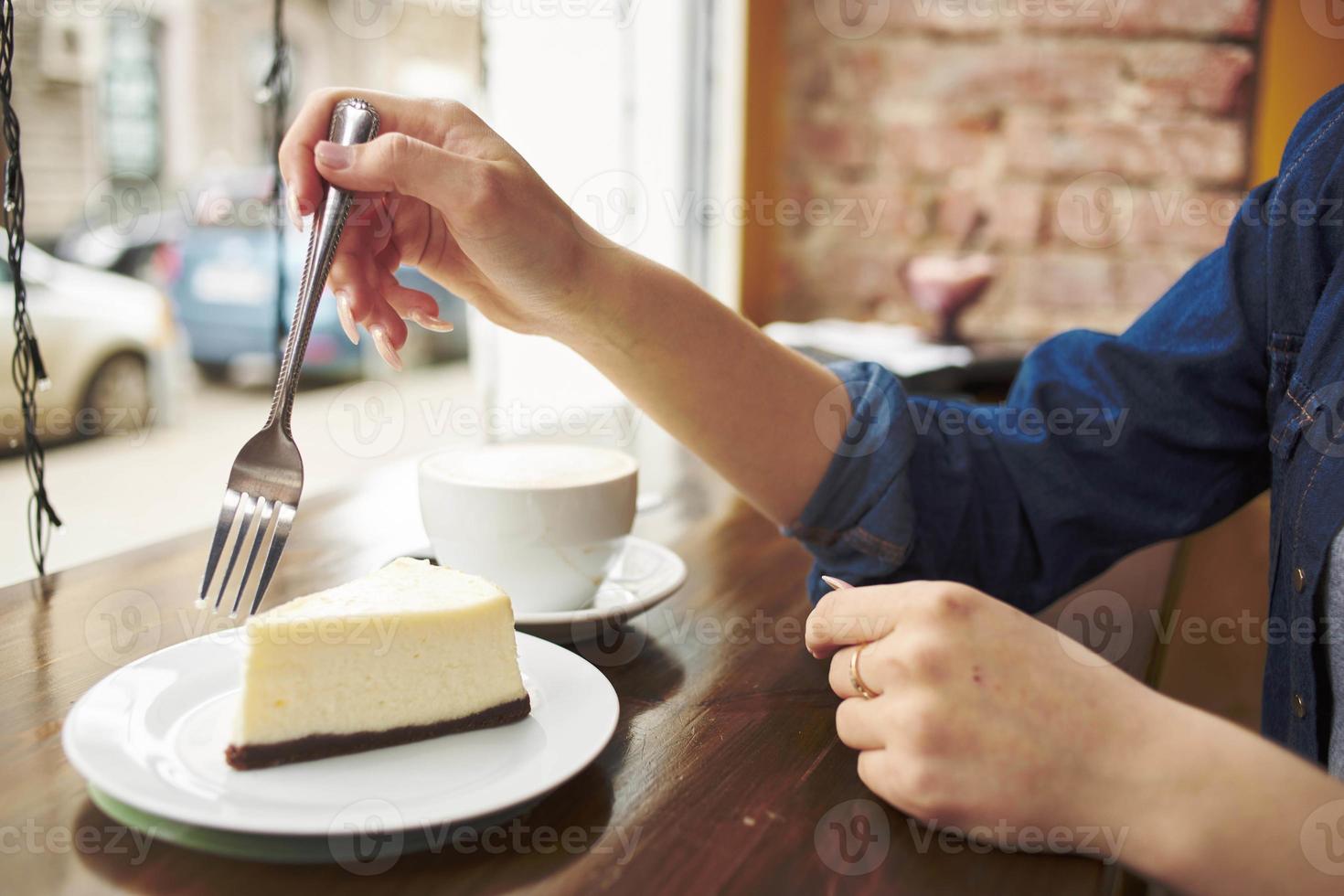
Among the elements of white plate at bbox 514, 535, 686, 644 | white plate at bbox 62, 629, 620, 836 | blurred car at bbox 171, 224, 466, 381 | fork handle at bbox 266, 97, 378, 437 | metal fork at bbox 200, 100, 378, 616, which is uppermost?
fork handle at bbox 266, 97, 378, 437

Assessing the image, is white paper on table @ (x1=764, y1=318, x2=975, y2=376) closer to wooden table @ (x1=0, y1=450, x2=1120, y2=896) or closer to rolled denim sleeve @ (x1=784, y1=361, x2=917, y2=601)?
rolled denim sleeve @ (x1=784, y1=361, x2=917, y2=601)

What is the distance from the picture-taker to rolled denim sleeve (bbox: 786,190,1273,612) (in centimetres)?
82

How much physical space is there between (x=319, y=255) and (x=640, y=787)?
37 cm

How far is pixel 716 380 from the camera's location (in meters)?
0.76

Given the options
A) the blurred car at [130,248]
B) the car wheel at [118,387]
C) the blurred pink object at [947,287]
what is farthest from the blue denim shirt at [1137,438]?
the blurred car at [130,248]

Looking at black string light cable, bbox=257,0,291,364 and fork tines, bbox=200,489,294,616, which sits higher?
black string light cable, bbox=257,0,291,364

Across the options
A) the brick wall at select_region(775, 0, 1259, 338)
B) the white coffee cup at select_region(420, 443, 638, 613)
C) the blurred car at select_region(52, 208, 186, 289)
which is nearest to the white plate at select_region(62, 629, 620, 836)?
the white coffee cup at select_region(420, 443, 638, 613)

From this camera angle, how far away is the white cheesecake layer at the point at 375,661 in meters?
0.50

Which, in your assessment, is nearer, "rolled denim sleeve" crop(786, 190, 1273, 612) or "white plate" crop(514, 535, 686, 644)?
"white plate" crop(514, 535, 686, 644)

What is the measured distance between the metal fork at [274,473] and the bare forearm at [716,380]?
7.2 inches

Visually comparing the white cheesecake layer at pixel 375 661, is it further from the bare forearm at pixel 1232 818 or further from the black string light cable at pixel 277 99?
the black string light cable at pixel 277 99

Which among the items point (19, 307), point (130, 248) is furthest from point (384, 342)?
point (130, 248)

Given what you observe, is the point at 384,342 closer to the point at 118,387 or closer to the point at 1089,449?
the point at 1089,449

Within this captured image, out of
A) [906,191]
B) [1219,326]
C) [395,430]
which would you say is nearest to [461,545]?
[1219,326]
